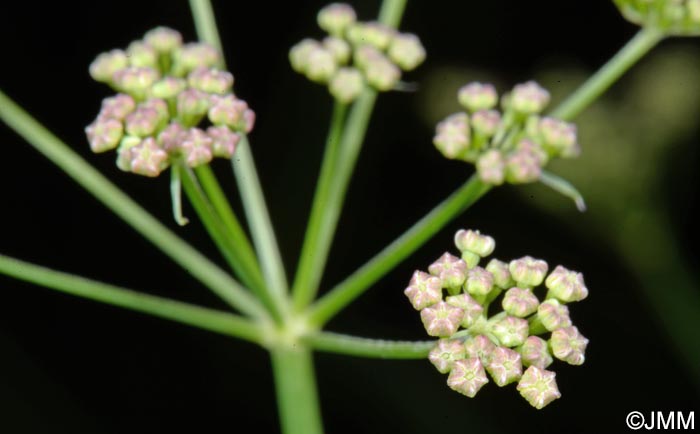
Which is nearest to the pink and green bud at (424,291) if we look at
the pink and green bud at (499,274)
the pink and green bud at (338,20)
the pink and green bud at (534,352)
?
the pink and green bud at (499,274)

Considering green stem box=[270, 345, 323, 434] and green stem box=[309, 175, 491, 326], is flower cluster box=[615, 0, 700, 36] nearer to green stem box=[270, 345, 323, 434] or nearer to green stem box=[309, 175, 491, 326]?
green stem box=[309, 175, 491, 326]

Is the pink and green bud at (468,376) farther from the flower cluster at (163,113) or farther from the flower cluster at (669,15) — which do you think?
the flower cluster at (669,15)

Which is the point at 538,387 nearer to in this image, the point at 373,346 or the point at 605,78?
the point at 373,346

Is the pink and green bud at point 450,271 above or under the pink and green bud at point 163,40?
under

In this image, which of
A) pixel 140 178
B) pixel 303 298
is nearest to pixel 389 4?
pixel 303 298

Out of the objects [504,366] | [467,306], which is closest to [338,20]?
[467,306]

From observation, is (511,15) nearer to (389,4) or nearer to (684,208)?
(684,208)
